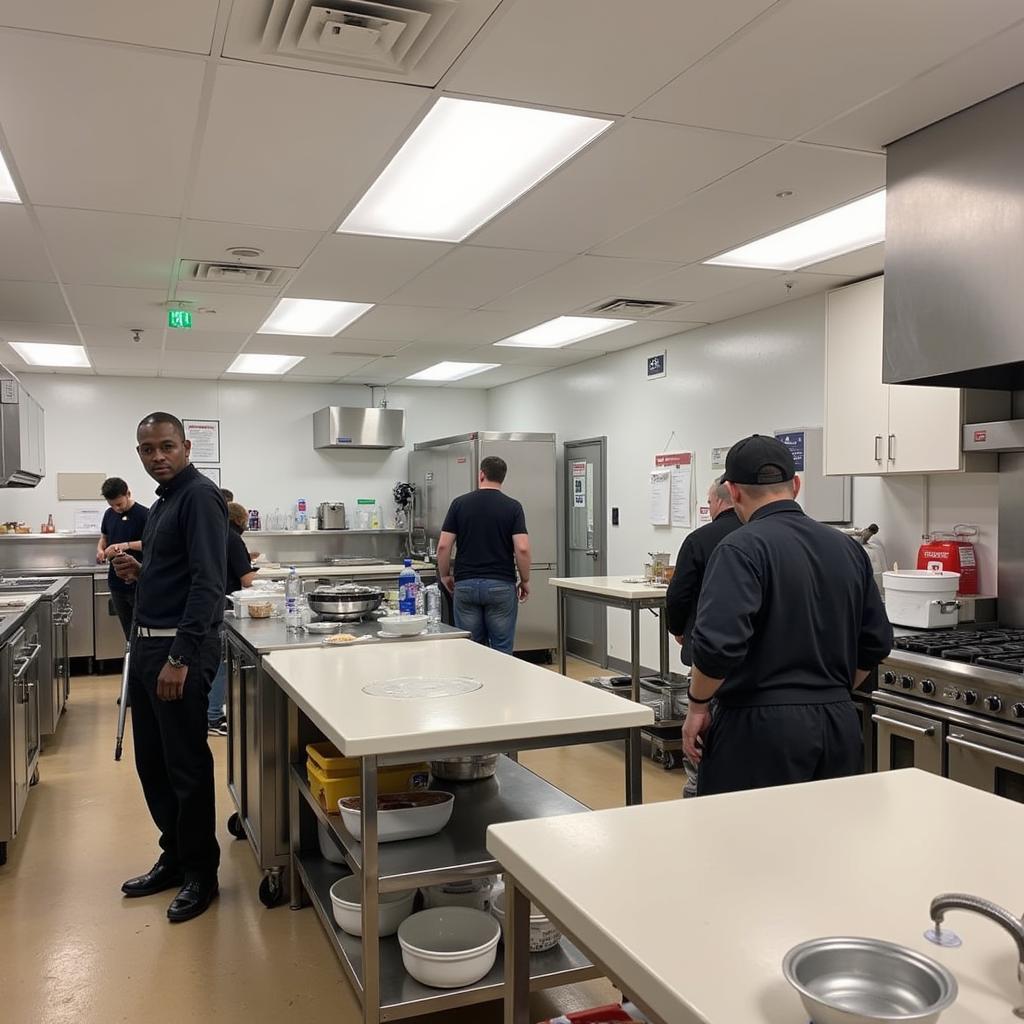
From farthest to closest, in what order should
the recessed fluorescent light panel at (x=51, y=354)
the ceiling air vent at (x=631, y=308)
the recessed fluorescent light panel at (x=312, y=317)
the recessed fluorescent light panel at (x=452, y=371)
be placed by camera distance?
1. the recessed fluorescent light panel at (x=452, y=371)
2. the recessed fluorescent light panel at (x=51, y=354)
3. the recessed fluorescent light panel at (x=312, y=317)
4. the ceiling air vent at (x=631, y=308)

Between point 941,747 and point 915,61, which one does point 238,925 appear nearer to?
point 941,747

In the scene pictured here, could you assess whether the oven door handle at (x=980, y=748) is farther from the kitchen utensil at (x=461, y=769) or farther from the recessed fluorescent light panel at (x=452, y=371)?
the recessed fluorescent light panel at (x=452, y=371)

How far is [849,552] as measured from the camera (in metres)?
2.30

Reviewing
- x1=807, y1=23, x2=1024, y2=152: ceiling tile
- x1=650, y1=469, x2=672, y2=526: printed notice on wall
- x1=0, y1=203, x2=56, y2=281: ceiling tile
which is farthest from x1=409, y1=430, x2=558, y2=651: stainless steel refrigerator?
x1=807, y1=23, x2=1024, y2=152: ceiling tile

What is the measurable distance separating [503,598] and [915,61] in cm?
374

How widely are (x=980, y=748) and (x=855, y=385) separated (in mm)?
1935

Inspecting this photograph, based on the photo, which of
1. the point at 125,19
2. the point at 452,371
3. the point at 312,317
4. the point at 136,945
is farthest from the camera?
the point at 452,371

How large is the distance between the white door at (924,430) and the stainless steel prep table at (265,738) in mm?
2100

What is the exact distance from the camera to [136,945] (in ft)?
9.39

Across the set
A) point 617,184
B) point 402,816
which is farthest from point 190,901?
point 617,184

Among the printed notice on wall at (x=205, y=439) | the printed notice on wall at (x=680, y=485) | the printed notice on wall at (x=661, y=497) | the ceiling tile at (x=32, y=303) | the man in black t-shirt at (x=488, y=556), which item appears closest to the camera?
the ceiling tile at (x=32, y=303)

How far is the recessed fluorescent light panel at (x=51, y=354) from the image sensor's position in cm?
648

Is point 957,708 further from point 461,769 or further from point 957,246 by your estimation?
point 461,769

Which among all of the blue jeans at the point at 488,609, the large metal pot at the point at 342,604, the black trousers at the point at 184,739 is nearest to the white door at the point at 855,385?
the blue jeans at the point at 488,609
